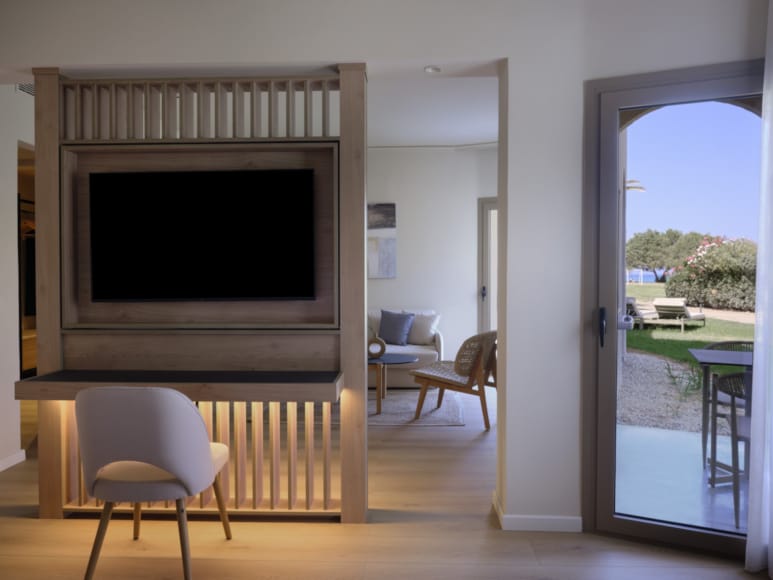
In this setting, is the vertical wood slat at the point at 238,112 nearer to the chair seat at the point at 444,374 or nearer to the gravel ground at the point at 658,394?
the gravel ground at the point at 658,394

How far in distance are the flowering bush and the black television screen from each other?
1808mm

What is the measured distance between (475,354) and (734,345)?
2199 mm

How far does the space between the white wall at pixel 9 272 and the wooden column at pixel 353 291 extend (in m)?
2.38

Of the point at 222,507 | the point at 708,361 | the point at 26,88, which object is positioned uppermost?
the point at 26,88

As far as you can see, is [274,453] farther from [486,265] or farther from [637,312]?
[486,265]

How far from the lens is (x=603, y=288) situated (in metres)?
2.71

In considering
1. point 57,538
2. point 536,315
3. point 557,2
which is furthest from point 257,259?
point 557,2

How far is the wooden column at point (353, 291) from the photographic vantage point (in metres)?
2.84

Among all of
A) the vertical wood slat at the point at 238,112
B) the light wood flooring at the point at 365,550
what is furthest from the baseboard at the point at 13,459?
the vertical wood slat at the point at 238,112

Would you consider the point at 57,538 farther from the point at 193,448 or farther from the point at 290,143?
the point at 290,143

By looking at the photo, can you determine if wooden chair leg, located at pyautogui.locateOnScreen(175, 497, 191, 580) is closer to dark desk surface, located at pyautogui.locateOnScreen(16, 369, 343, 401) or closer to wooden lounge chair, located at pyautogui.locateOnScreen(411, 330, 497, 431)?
dark desk surface, located at pyautogui.locateOnScreen(16, 369, 343, 401)

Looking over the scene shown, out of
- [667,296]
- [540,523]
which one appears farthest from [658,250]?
[540,523]

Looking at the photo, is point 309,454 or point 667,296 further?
point 309,454

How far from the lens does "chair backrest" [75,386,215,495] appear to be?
6.94 ft
